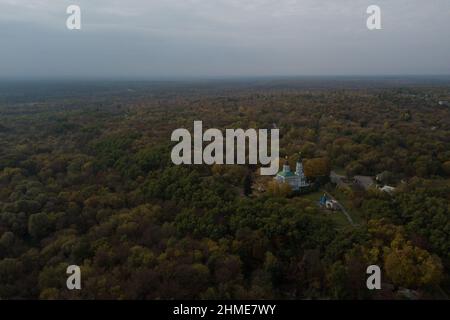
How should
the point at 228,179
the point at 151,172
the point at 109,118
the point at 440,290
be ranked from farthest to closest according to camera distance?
the point at 109,118 → the point at 151,172 → the point at 228,179 → the point at 440,290

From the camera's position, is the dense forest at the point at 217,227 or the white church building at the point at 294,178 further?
the white church building at the point at 294,178

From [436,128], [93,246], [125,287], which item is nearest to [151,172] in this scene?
[93,246]

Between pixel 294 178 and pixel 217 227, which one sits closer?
pixel 217 227

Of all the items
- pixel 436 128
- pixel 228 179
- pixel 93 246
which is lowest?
pixel 93 246

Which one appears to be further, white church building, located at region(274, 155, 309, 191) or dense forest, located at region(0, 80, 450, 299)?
white church building, located at region(274, 155, 309, 191)

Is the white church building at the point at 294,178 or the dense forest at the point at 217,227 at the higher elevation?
the white church building at the point at 294,178

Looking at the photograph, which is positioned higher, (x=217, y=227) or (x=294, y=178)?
(x=294, y=178)

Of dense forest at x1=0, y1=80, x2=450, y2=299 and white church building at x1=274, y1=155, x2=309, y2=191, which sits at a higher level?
white church building at x1=274, y1=155, x2=309, y2=191
